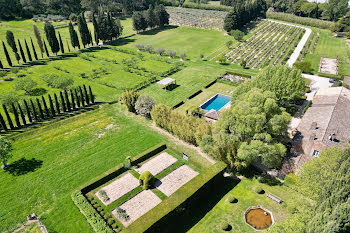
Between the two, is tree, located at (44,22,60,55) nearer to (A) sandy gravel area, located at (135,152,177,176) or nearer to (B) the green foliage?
(B) the green foliage

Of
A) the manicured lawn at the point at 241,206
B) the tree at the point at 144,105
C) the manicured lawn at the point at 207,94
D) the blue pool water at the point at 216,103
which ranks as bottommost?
the manicured lawn at the point at 241,206

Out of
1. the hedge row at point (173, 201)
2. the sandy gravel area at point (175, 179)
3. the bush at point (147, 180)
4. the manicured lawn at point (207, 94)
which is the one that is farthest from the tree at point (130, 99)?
the hedge row at point (173, 201)

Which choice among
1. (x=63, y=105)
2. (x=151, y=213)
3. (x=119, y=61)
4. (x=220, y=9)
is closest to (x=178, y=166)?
(x=151, y=213)

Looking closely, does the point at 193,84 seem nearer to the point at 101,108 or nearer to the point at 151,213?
the point at 101,108

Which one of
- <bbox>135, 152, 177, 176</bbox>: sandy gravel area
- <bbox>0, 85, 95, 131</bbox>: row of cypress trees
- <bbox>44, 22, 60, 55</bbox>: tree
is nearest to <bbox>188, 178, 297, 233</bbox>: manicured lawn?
<bbox>135, 152, 177, 176</bbox>: sandy gravel area

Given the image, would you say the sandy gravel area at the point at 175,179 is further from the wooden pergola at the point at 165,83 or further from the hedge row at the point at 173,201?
the wooden pergola at the point at 165,83

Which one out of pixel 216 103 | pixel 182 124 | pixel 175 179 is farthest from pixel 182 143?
pixel 216 103

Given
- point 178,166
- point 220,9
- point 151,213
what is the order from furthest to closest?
point 220,9 → point 178,166 → point 151,213
